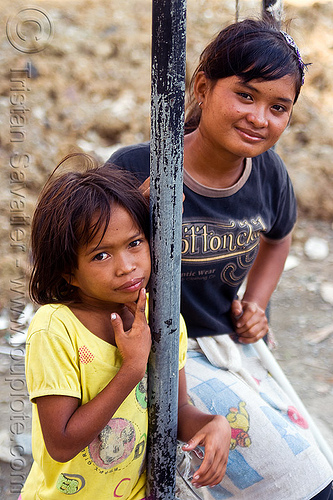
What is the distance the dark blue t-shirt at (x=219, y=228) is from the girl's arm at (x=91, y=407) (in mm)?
615

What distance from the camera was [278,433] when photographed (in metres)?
1.63

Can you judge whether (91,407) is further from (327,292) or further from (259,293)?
(327,292)

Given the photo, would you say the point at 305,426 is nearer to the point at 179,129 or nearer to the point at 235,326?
the point at 235,326

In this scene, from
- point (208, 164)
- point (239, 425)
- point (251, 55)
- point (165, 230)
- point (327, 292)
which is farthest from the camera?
point (327, 292)

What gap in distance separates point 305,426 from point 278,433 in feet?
0.65

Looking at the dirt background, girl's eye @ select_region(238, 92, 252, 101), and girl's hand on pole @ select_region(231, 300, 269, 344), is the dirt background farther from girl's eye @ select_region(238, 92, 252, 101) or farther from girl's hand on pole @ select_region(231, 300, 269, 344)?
girl's eye @ select_region(238, 92, 252, 101)

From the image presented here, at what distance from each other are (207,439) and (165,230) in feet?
1.76

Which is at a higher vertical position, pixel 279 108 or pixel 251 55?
pixel 251 55

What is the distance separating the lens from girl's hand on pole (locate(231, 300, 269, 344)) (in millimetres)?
1928

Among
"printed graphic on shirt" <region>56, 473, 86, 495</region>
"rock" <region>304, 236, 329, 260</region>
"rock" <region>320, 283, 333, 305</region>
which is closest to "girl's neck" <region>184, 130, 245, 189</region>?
"printed graphic on shirt" <region>56, 473, 86, 495</region>

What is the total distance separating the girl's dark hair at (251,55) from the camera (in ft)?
4.98

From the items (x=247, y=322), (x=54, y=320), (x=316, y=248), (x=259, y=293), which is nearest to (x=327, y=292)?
(x=316, y=248)

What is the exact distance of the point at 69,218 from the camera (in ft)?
3.82

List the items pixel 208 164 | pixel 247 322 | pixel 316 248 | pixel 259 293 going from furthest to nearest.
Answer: pixel 316 248
pixel 259 293
pixel 247 322
pixel 208 164
